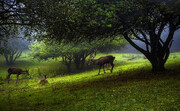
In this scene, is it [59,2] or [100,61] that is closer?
[59,2]

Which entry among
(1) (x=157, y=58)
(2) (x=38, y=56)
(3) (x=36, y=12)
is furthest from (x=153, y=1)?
(2) (x=38, y=56)

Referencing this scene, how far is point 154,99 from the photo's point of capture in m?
7.25

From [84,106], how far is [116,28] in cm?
947

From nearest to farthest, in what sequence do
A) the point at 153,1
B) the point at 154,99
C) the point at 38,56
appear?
the point at 154,99 → the point at 153,1 → the point at 38,56

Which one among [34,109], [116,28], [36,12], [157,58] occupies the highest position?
[36,12]

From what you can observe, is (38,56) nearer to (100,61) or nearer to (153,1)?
(100,61)

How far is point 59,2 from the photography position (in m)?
11.9

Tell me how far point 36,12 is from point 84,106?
8252 mm

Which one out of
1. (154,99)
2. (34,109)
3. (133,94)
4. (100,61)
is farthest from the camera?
(100,61)

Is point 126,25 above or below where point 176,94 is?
above

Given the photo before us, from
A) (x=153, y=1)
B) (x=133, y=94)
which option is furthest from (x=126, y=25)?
(x=133, y=94)

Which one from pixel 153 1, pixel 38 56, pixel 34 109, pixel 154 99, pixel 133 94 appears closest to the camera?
pixel 154 99

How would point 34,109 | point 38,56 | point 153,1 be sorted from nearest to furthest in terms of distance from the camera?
point 34,109 → point 153,1 → point 38,56

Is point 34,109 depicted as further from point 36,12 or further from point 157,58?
point 157,58
